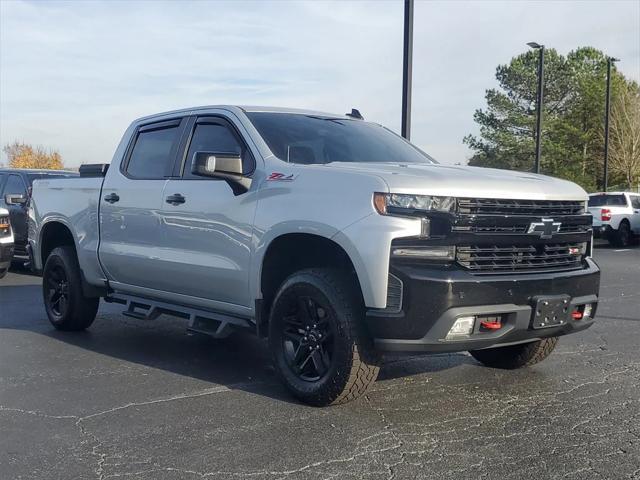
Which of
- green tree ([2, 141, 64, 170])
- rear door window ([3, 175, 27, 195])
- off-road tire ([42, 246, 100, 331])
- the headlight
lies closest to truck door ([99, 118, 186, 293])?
off-road tire ([42, 246, 100, 331])

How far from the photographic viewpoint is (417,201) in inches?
170

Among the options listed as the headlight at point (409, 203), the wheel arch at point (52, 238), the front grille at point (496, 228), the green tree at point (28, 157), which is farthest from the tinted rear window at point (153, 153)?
the green tree at point (28, 157)

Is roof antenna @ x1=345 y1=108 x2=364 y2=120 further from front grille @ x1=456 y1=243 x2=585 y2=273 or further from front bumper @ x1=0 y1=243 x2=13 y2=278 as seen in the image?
front bumper @ x1=0 y1=243 x2=13 y2=278

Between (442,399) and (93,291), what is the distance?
12.0 feet

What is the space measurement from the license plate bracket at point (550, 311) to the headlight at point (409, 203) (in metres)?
0.82

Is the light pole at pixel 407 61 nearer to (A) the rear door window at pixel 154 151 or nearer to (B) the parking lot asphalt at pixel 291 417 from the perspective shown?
(B) the parking lot asphalt at pixel 291 417

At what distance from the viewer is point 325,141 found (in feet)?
18.6

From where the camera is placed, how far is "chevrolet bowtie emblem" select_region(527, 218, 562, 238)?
15.1 feet

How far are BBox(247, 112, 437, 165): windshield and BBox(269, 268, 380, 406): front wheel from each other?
3.39 ft

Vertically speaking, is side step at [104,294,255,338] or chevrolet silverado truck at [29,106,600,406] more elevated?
chevrolet silverado truck at [29,106,600,406]

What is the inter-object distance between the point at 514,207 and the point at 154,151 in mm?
3276

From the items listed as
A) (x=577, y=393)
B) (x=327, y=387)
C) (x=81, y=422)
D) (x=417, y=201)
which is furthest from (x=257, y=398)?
(x=577, y=393)

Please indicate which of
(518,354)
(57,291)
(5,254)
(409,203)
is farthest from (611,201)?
(409,203)

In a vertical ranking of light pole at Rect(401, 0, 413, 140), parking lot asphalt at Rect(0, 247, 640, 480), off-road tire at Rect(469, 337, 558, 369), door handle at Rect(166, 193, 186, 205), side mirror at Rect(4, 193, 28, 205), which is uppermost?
light pole at Rect(401, 0, 413, 140)
